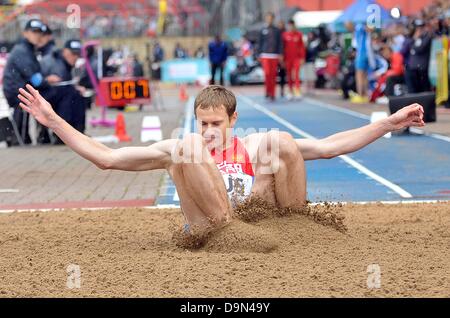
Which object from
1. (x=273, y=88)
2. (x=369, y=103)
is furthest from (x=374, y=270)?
(x=273, y=88)

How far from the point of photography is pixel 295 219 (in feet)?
24.8

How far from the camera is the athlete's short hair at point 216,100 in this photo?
7.10 meters

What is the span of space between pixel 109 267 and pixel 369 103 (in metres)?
22.1

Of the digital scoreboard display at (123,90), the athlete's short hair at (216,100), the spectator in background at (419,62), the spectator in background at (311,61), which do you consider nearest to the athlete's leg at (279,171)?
the athlete's short hair at (216,100)

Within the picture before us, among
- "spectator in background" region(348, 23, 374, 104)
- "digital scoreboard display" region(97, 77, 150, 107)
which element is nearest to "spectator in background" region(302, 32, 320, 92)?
"spectator in background" region(348, 23, 374, 104)

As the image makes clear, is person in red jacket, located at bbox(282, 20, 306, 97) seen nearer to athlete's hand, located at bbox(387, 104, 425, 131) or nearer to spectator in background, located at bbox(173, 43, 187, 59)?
spectator in background, located at bbox(173, 43, 187, 59)

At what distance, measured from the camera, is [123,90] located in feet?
82.7

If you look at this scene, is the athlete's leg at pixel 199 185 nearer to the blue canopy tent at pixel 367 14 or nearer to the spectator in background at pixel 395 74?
the spectator in background at pixel 395 74

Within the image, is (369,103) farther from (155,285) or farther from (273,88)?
(155,285)

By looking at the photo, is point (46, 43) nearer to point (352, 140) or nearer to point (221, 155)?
point (221, 155)

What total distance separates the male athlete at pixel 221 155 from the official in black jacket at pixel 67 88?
11238mm

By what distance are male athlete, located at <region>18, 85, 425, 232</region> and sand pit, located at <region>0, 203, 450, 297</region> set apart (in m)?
0.24

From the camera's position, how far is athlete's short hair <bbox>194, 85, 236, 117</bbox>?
7102 millimetres

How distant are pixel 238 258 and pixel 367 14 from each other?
25.7m
